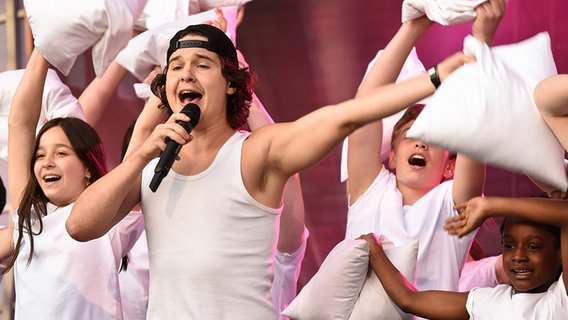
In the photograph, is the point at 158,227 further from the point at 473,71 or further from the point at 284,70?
the point at 284,70

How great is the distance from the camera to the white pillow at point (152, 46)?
9.05ft

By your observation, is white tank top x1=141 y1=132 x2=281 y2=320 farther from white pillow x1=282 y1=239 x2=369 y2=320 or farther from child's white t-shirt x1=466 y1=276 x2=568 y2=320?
child's white t-shirt x1=466 y1=276 x2=568 y2=320

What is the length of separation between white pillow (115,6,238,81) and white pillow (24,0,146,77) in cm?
20

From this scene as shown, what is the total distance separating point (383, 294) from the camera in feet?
7.55

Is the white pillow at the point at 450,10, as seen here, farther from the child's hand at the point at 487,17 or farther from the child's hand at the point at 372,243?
the child's hand at the point at 372,243

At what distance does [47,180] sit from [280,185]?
32.2 inches

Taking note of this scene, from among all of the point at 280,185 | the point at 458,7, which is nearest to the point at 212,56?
the point at 280,185

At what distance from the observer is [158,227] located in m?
2.02

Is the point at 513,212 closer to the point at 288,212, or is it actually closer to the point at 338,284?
the point at 338,284

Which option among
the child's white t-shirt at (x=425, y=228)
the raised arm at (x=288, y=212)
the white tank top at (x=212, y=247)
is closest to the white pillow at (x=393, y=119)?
the raised arm at (x=288, y=212)

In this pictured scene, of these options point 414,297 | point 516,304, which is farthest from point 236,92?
point 516,304

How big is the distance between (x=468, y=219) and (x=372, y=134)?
574 millimetres

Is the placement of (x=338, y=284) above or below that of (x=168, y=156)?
below

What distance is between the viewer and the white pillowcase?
2.29m
